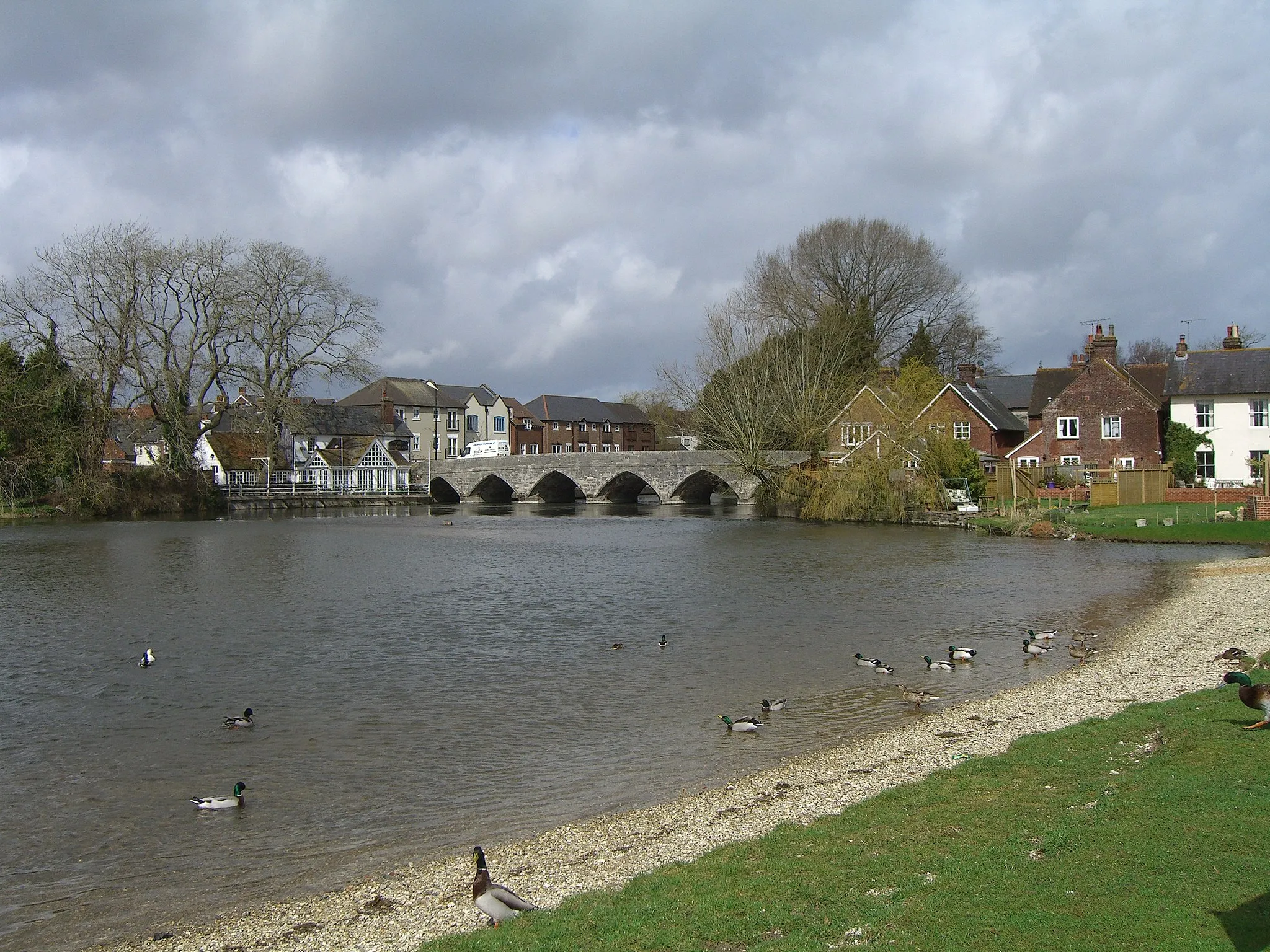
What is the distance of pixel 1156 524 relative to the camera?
116 ft

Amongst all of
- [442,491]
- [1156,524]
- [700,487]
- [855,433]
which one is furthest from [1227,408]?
[442,491]

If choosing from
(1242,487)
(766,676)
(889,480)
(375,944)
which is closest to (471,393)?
(889,480)

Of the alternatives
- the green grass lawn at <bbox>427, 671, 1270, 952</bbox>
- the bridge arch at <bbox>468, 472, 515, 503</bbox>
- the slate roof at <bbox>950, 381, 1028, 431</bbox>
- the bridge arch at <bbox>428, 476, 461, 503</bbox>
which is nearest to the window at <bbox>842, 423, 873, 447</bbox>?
the slate roof at <bbox>950, 381, 1028, 431</bbox>

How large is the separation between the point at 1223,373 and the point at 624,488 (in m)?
40.8

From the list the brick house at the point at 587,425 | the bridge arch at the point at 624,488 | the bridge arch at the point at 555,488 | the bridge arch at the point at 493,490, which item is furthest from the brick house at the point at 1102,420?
the brick house at the point at 587,425

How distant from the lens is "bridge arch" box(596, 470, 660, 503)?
6862 cm

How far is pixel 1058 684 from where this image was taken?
14680 millimetres

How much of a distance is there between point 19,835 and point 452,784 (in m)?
4.37

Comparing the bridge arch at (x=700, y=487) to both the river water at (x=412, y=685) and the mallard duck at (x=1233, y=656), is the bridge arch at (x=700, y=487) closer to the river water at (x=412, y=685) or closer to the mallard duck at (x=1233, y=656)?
the river water at (x=412, y=685)

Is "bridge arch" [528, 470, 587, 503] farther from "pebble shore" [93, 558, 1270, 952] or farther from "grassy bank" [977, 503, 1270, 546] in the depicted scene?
"pebble shore" [93, 558, 1270, 952]

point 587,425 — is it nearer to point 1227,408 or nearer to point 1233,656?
point 1227,408

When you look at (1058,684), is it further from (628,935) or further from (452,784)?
(628,935)

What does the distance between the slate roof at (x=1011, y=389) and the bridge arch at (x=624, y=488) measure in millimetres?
23216

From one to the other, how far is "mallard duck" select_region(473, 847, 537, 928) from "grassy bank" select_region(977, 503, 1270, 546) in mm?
31694
